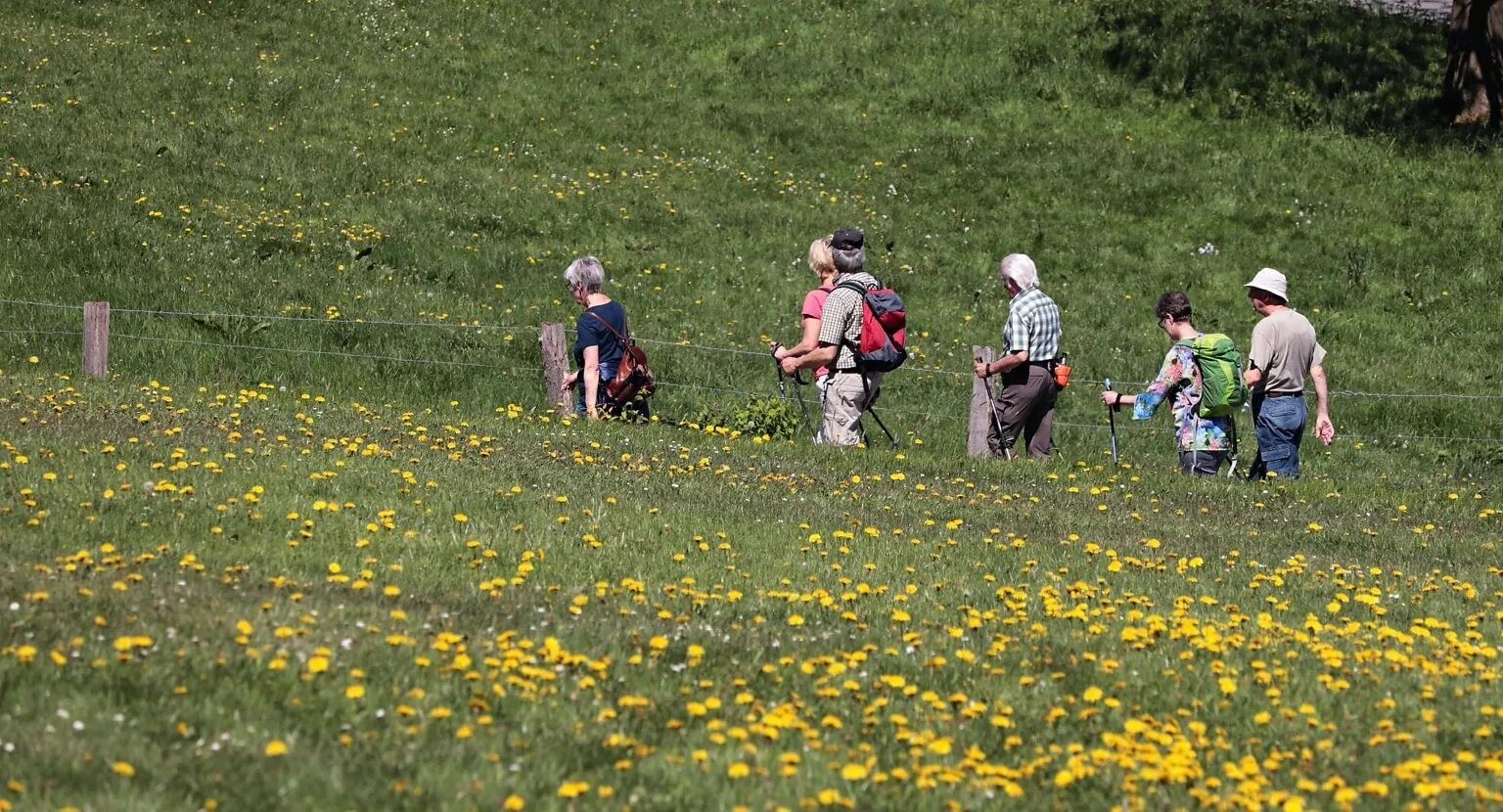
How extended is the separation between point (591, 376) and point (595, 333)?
393 millimetres

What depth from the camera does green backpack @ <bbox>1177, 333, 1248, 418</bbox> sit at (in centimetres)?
1166

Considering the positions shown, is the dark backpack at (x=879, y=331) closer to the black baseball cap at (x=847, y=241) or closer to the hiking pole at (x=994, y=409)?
the black baseball cap at (x=847, y=241)

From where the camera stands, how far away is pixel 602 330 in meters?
13.0

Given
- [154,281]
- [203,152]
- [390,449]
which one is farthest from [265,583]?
[203,152]

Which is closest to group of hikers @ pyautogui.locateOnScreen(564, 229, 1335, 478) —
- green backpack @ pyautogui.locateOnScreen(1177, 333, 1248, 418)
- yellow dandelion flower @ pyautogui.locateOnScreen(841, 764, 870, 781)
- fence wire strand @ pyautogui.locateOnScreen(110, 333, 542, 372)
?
green backpack @ pyautogui.locateOnScreen(1177, 333, 1248, 418)

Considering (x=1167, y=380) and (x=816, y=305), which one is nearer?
(x=1167, y=380)

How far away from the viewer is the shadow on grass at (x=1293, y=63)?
84.2ft

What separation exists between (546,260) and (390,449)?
9331 mm

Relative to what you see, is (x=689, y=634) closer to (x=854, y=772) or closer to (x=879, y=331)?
(x=854, y=772)

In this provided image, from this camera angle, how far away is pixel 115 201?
2070cm

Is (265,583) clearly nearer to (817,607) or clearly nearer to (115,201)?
(817,607)

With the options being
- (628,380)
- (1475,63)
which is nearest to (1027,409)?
(628,380)

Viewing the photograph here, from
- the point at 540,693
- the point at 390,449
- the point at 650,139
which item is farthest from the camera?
the point at 650,139

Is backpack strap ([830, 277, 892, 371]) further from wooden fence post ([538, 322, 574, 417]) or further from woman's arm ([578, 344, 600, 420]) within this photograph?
wooden fence post ([538, 322, 574, 417])
